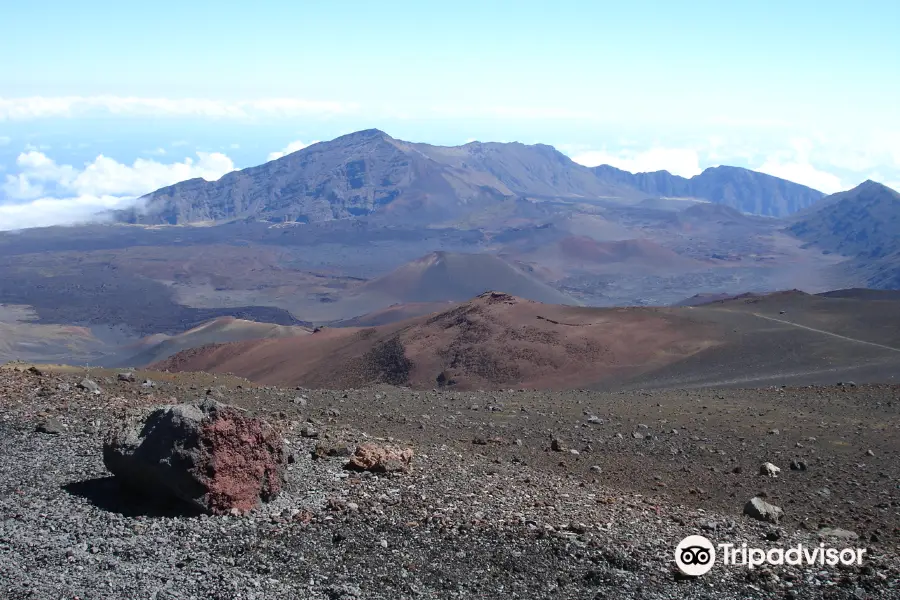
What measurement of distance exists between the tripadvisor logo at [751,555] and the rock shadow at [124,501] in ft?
16.4

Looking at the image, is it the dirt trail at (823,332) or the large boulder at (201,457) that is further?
the dirt trail at (823,332)

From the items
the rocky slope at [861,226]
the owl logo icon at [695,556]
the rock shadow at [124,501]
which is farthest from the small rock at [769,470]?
the rocky slope at [861,226]

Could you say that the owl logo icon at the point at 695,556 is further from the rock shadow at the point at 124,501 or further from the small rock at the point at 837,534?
the rock shadow at the point at 124,501

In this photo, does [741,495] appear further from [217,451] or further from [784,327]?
[784,327]

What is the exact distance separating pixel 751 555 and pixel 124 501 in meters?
6.55

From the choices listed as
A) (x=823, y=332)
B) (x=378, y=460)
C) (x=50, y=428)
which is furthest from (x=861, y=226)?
(x=50, y=428)

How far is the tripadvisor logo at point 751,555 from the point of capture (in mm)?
7625

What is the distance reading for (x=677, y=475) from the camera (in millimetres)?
11367

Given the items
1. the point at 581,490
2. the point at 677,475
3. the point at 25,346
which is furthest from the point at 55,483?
the point at 25,346

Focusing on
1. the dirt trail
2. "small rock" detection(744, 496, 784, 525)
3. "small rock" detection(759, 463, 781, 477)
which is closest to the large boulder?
"small rock" detection(744, 496, 784, 525)

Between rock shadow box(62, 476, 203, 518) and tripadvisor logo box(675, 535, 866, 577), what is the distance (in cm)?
499

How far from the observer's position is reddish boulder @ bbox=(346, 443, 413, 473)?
9.55m

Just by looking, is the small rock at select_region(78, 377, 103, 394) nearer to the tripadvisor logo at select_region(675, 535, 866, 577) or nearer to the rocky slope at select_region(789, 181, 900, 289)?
the tripadvisor logo at select_region(675, 535, 866, 577)

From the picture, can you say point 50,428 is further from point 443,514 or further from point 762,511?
point 762,511
